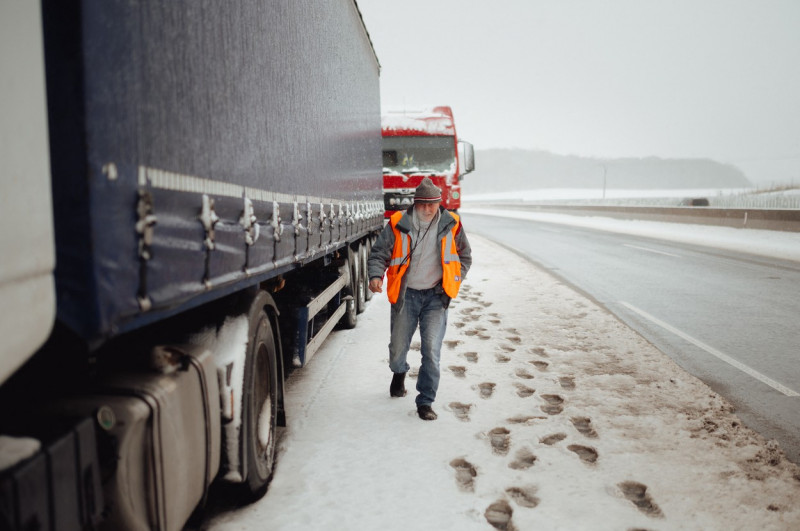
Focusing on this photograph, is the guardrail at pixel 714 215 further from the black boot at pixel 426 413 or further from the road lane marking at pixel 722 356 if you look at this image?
the black boot at pixel 426 413

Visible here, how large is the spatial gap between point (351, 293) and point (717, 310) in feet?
16.6

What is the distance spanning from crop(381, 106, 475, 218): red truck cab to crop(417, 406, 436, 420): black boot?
30.1 ft

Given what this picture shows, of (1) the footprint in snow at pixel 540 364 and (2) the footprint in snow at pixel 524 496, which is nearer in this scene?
(2) the footprint in snow at pixel 524 496

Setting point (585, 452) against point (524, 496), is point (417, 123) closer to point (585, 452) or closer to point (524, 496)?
point (585, 452)

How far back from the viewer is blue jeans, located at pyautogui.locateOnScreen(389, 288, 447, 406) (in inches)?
175

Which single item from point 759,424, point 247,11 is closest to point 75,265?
Result: point 247,11

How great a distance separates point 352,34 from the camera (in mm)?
6414

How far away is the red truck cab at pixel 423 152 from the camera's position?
13312 millimetres

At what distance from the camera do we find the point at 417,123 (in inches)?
545

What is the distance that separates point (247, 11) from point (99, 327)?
1804 mm

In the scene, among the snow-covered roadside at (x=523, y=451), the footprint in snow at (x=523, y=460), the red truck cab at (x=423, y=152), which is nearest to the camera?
the snow-covered roadside at (x=523, y=451)

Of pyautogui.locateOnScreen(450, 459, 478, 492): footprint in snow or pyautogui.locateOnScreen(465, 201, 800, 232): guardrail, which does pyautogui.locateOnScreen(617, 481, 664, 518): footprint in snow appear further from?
pyautogui.locateOnScreen(465, 201, 800, 232): guardrail

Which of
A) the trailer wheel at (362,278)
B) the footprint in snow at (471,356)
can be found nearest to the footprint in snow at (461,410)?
the footprint in snow at (471,356)

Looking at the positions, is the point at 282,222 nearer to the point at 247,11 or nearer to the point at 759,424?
the point at 247,11
